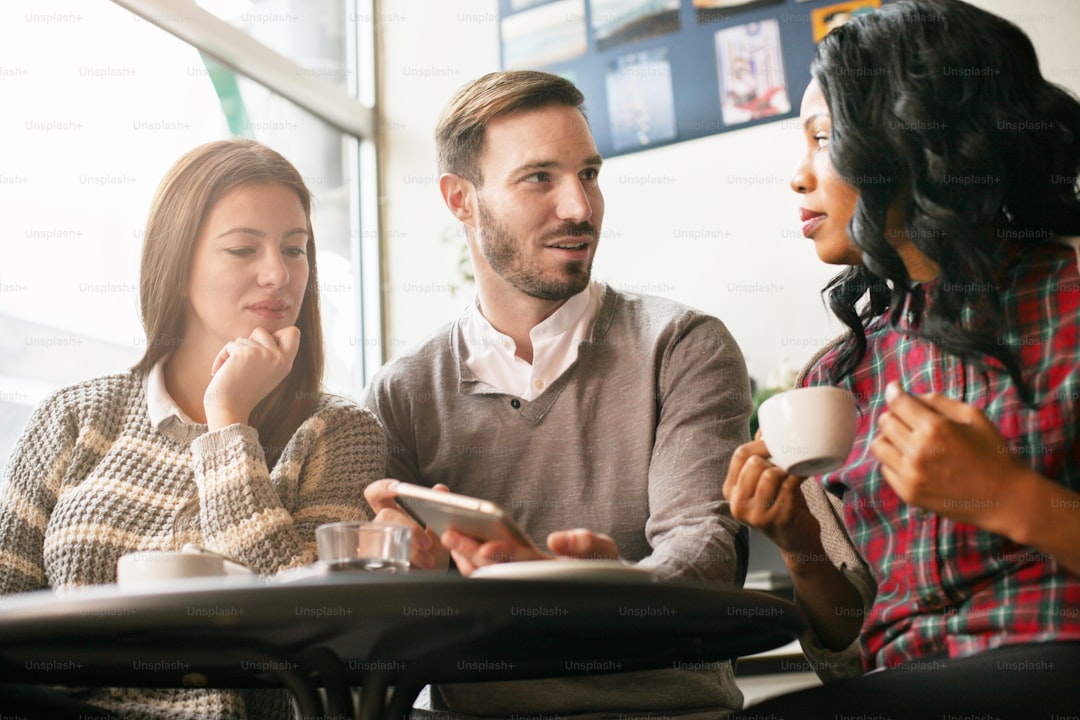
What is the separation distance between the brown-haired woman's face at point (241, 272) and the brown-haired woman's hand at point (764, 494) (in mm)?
1001

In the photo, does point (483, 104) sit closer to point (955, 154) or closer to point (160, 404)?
point (160, 404)

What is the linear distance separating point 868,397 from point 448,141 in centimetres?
121

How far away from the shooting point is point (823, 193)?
1.60 metres

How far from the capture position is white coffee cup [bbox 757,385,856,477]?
1.25 meters

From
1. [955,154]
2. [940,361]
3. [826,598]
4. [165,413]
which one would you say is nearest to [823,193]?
[955,154]

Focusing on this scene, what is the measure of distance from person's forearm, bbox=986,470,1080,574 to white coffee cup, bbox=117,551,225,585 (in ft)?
2.79

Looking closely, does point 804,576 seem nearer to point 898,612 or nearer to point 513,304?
point 898,612

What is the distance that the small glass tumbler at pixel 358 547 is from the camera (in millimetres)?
1137

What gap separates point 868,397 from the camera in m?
1.56

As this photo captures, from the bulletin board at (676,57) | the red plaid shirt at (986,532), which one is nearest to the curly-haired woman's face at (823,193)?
the red plaid shirt at (986,532)

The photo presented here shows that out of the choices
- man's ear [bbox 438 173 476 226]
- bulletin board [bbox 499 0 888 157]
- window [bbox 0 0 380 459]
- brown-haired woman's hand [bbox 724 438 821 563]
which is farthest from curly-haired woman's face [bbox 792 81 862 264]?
bulletin board [bbox 499 0 888 157]

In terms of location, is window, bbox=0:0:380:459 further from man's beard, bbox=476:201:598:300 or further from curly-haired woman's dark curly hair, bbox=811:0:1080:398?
curly-haired woman's dark curly hair, bbox=811:0:1080:398

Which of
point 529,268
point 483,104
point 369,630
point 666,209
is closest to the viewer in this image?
point 369,630

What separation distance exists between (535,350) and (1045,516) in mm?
1092
